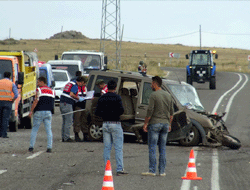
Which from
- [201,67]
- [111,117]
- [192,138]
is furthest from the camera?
[201,67]

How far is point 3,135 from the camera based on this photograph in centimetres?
1580

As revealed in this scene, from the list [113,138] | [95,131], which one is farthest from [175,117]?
[113,138]

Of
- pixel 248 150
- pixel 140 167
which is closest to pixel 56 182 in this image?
pixel 140 167

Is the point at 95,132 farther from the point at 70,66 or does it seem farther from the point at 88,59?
the point at 88,59

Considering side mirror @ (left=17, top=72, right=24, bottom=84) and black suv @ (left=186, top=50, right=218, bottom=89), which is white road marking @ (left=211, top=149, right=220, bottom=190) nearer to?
side mirror @ (left=17, top=72, right=24, bottom=84)

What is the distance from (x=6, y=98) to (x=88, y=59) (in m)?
15.7

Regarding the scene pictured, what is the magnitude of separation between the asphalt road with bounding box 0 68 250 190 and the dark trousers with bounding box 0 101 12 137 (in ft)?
1.23

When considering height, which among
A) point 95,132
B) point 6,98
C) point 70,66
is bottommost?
point 95,132

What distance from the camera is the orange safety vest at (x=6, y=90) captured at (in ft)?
52.3

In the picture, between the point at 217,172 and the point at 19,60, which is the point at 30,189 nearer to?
the point at 217,172

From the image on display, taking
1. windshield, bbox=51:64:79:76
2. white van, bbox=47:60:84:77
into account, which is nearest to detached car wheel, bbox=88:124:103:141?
white van, bbox=47:60:84:77

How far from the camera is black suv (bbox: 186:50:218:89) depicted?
124ft

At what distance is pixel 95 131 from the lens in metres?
15.0

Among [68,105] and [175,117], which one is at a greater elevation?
[68,105]
